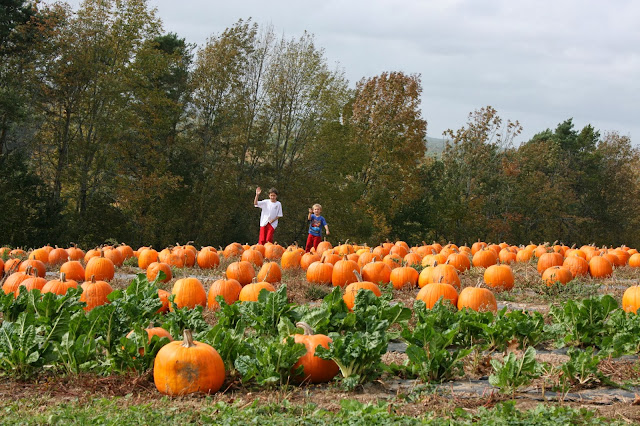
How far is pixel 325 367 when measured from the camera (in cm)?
504

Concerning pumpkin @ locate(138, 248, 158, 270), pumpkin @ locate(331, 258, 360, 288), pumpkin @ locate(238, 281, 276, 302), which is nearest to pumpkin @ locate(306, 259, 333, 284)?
pumpkin @ locate(331, 258, 360, 288)

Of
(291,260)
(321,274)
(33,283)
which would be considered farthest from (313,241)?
(33,283)

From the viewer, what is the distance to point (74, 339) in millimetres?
5156

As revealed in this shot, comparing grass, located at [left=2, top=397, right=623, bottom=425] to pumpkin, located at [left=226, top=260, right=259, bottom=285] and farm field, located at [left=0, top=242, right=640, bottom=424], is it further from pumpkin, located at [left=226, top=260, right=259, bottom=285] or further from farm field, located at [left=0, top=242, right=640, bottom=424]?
pumpkin, located at [left=226, top=260, right=259, bottom=285]

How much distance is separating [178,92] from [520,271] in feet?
76.1

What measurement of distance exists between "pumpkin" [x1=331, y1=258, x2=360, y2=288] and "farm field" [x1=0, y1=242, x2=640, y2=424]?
3.31m

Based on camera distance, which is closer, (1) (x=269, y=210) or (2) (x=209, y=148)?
(1) (x=269, y=210)

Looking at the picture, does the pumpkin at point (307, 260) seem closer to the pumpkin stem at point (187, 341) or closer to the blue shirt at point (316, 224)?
the blue shirt at point (316, 224)

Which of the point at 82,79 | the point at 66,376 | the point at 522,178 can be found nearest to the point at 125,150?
the point at 82,79

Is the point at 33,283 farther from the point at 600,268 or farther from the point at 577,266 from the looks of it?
the point at 600,268

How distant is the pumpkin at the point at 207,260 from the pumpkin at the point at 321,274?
3.01 m

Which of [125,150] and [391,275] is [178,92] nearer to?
[125,150]

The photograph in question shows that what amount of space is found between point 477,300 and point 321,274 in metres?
3.18

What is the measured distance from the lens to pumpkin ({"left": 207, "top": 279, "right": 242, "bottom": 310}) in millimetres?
8203
